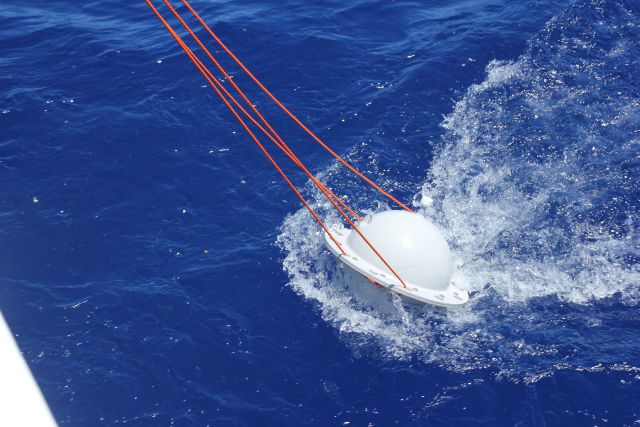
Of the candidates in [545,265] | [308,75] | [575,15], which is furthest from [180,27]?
[545,265]

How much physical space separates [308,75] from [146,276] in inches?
291

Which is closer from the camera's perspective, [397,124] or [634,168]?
[634,168]

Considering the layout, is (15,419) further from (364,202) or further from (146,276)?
(364,202)

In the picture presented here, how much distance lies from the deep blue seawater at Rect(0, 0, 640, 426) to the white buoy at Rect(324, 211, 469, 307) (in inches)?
22.6

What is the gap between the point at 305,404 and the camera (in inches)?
430

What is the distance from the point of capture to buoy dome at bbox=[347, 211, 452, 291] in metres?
11.6

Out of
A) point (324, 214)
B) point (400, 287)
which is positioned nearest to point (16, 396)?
point (400, 287)

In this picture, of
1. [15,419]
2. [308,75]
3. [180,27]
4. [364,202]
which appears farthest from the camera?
[180,27]

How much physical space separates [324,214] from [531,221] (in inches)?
163

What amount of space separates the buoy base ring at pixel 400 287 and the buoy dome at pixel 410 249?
0.26ft

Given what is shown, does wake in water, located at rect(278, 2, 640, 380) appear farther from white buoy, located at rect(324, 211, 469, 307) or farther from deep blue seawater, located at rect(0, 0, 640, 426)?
white buoy, located at rect(324, 211, 469, 307)

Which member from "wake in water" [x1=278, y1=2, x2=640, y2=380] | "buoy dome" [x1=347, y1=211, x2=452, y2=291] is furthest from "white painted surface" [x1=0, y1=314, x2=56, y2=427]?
"buoy dome" [x1=347, y1=211, x2=452, y2=291]

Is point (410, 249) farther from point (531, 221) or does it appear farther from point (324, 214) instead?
point (531, 221)

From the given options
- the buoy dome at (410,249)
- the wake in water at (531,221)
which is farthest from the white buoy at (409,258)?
the wake in water at (531,221)
